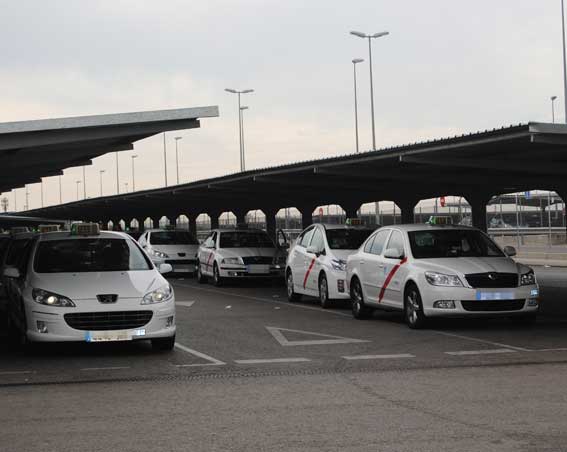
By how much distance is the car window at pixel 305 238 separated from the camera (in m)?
21.4

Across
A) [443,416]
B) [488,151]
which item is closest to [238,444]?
[443,416]

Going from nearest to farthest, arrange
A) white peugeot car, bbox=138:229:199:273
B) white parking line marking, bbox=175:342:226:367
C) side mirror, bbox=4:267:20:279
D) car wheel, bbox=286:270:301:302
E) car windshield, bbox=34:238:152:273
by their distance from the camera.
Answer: white parking line marking, bbox=175:342:226:367
side mirror, bbox=4:267:20:279
car windshield, bbox=34:238:152:273
car wheel, bbox=286:270:301:302
white peugeot car, bbox=138:229:199:273

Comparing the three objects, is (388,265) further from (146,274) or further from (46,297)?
(46,297)

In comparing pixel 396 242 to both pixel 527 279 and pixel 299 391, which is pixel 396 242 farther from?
pixel 299 391

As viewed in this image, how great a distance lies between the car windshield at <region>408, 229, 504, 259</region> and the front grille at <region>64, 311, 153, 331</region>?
17.0 ft

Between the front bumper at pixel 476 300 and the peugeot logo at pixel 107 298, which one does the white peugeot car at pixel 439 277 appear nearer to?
the front bumper at pixel 476 300

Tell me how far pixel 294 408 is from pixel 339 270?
10.7 m

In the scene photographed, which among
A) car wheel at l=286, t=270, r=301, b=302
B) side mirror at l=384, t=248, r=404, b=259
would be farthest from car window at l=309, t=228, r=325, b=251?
side mirror at l=384, t=248, r=404, b=259

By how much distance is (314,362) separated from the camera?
11.8 meters

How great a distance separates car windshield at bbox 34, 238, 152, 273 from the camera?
13570 millimetres

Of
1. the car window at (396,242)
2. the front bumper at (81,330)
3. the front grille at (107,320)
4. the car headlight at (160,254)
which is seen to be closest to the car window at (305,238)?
the car window at (396,242)

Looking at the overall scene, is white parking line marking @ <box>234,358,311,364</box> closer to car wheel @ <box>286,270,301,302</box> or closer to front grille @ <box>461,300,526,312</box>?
front grille @ <box>461,300,526,312</box>

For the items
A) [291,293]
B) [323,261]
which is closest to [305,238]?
[291,293]

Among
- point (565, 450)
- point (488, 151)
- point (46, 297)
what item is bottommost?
point (565, 450)
